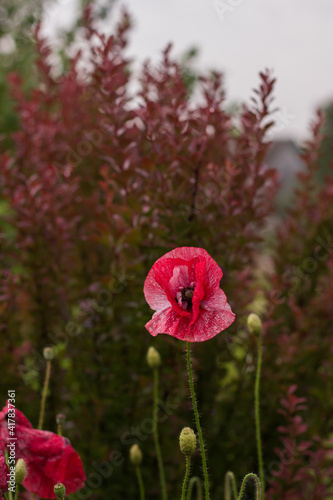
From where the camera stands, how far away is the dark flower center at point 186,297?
822 millimetres

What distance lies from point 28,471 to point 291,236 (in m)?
1.79

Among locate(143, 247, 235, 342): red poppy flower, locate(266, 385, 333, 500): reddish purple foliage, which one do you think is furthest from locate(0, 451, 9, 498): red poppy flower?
locate(266, 385, 333, 500): reddish purple foliage

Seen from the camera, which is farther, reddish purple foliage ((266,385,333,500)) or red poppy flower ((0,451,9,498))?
reddish purple foliage ((266,385,333,500))

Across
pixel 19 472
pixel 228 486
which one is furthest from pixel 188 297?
pixel 228 486

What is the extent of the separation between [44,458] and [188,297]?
44cm

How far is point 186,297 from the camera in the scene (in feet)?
2.74

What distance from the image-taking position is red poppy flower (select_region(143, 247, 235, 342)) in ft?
2.53

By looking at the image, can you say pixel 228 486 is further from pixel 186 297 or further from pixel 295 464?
pixel 186 297

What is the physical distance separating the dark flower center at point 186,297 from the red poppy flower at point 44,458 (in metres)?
0.37

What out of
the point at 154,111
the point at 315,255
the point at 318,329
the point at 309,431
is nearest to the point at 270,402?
the point at 309,431

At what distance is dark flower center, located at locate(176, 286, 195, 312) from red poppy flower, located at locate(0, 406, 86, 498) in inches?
14.7

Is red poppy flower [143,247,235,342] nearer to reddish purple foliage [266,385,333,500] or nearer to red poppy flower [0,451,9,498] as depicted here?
red poppy flower [0,451,9,498]

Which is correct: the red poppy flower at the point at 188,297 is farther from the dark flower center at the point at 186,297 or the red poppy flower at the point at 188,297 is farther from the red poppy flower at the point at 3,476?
the red poppy flower at the point at 3,476

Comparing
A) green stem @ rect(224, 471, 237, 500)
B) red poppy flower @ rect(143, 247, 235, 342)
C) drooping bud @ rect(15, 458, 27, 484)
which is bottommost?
green stem @ rect(224, 471, 237, 500)
